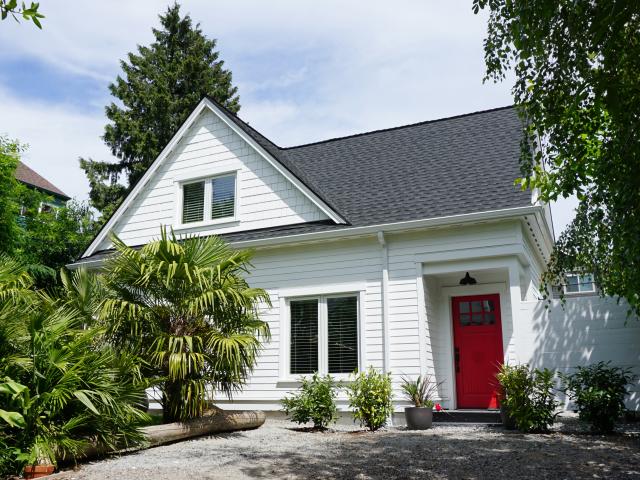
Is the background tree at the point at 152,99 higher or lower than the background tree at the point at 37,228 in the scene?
higher

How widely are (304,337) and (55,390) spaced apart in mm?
6262

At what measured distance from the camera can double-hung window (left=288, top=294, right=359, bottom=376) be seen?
1173 cm

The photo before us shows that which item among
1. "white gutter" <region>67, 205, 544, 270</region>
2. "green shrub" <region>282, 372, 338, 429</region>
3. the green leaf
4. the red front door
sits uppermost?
"white gutter" <region>67, 205, 544, 270</region>

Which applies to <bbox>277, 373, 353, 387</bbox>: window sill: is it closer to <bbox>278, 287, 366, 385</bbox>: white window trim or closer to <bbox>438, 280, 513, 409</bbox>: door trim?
<bbox>278, 287, 366, 385</bbox>: white window trim

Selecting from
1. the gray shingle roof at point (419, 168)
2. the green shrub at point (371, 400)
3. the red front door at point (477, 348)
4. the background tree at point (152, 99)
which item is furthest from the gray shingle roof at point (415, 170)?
the background tree at point (152, 99)

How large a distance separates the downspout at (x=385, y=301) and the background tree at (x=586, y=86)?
5.26m

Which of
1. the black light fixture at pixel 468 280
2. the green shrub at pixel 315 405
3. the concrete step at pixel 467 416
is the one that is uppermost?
the black light fixture at pixel 468 280

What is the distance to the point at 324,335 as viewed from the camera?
1190 cm

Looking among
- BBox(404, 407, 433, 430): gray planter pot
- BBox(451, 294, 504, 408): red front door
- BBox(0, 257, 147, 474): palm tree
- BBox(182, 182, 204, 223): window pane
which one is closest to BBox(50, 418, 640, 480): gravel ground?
BBox(0, 257, 147, 474): palm tree

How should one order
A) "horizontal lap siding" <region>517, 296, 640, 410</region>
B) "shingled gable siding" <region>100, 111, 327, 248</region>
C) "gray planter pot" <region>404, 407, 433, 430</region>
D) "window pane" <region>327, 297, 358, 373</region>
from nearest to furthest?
"horizontal lap siding" <region>517, 296, 640, 410</region>, "gray planter pot" <region>404, 407, 433, 430</region>, "window pane" <region>327, 297, 358, 373</region>, "shingled gable siding" <region>100, 111, 327, 248</region>

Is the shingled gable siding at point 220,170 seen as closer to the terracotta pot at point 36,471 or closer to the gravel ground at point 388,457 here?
the gravel ground at point 388,457

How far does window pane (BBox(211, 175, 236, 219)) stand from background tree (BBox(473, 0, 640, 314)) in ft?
29.5

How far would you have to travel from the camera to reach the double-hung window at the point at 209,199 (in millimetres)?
14242

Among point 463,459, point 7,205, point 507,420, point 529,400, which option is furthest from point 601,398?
point 7,205
